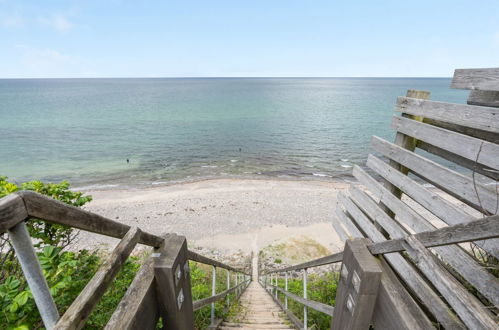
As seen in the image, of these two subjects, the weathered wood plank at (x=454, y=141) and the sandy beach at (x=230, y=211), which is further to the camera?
the sandy beach at (x=230, y=211)

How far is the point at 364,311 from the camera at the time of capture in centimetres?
196

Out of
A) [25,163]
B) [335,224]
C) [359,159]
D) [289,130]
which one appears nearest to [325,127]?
[289,130]

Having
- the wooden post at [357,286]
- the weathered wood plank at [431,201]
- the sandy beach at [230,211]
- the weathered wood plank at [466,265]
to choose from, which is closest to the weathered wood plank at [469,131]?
the weathered wood plank at [431,201]

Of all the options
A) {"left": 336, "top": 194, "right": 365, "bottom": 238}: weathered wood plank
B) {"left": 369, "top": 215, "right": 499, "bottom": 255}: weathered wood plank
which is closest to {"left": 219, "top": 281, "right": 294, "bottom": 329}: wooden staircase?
{"left": 336, "top": 194, "right": 365, "bottom": 238}: weathered wood plank

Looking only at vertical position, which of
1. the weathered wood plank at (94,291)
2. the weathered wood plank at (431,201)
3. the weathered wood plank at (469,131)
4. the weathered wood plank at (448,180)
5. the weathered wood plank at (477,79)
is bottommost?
the weathered wood plank at (431,201)

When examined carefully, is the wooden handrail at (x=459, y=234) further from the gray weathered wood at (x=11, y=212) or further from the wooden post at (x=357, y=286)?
the gray weathered wood at (x=11, y=212)

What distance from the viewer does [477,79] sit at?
189 centimetres

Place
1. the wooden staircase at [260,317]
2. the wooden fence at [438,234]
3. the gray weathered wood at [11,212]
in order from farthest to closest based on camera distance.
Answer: the wooden staircase at [260,317]
the wooden fence at [438,234]
the gray weathered wood at [11,212]

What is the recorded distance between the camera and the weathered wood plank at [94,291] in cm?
101

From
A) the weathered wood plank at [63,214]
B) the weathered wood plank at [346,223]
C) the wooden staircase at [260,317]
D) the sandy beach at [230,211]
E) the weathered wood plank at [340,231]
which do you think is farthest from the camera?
the sandy beach at [230,211]

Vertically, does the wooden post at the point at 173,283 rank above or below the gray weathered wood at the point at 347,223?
above

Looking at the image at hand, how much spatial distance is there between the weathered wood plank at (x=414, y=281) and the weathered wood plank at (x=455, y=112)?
119 centimetres

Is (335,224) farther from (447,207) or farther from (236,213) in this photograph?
(236,213)

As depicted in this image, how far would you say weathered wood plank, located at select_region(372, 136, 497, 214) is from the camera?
1.74 metres
